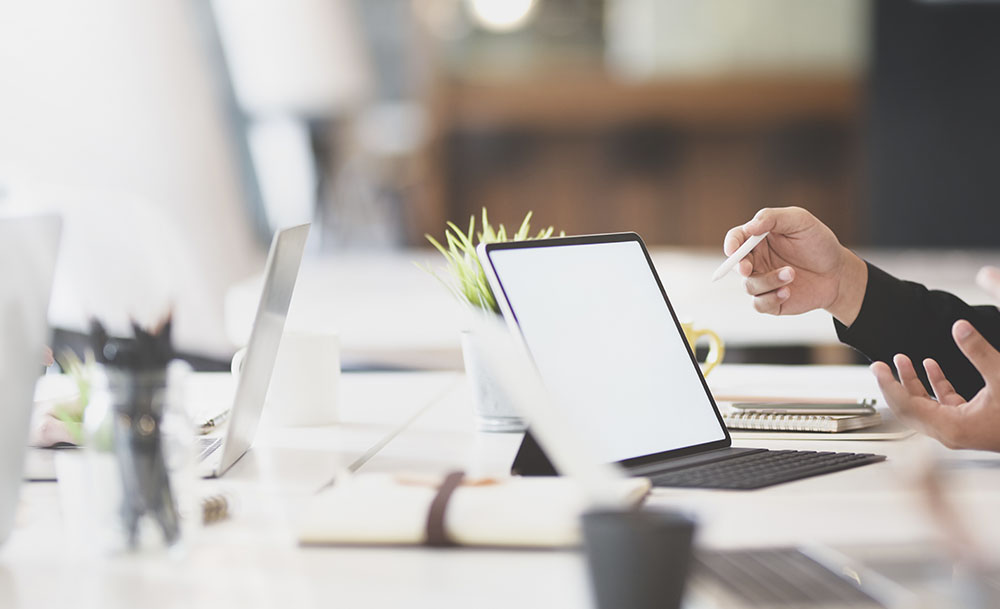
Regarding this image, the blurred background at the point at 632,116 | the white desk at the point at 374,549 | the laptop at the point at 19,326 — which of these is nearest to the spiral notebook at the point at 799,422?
the white desk at the point at 374,549

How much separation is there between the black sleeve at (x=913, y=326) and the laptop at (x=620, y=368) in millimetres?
339

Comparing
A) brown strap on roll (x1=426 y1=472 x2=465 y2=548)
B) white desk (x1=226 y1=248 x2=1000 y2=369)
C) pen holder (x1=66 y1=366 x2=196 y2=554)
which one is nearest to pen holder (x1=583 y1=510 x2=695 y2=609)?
brown strap on roll (x1=426 y1=472 x2=465 y2=548)

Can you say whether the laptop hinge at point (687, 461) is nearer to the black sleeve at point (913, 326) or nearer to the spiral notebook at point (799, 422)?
the spiral notebook at point (799, 422)

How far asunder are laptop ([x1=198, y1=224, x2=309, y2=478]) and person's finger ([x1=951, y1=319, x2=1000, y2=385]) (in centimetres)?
62

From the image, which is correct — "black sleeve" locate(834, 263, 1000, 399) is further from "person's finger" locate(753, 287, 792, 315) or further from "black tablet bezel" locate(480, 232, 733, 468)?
"black tablet bezel" locate(480, 232, 733, 468)

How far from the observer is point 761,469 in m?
1.01

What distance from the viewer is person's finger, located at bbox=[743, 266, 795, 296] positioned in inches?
51.8

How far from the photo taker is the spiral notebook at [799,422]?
1208mm

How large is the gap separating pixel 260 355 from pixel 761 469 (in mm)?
454

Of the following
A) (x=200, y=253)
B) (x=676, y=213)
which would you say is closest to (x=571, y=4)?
(x=676, y=213)

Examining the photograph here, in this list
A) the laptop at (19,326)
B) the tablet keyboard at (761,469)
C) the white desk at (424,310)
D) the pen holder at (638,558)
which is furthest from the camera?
the white desk at (424,310)

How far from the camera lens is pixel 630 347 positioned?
1.10 m

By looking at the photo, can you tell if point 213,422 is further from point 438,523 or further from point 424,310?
point 424,310

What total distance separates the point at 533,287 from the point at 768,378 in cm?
71
